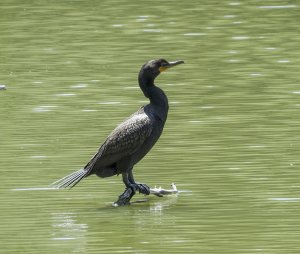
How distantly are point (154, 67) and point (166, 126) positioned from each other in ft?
11.2

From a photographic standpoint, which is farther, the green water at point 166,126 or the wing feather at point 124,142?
the wing feather at point 124,142

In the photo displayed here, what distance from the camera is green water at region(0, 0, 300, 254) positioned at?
12641 mm

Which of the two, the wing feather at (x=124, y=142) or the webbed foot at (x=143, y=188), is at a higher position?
the wing feather at (x=124, y=142)

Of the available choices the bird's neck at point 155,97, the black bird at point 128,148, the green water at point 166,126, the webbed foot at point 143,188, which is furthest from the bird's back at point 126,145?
the green water at point 166,126

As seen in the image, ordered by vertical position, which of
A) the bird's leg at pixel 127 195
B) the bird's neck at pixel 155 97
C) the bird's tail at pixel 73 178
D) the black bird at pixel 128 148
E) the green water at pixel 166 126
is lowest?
the green water at pixel 166 126

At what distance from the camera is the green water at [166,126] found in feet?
41.5

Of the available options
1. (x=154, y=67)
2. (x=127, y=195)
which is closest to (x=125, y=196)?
(x=127, y=195)

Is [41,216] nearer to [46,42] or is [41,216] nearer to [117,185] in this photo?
[117,185]

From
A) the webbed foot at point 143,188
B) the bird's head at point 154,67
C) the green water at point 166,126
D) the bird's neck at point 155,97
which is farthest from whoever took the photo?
the bird's head at point 154,67

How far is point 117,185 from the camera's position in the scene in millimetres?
14711

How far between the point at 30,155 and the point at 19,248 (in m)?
3.99

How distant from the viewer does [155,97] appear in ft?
46.0

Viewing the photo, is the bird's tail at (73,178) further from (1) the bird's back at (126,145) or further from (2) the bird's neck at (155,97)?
(2) the bird's neck at (155,97)

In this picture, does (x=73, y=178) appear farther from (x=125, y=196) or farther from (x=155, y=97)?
(x=155, y=97)
